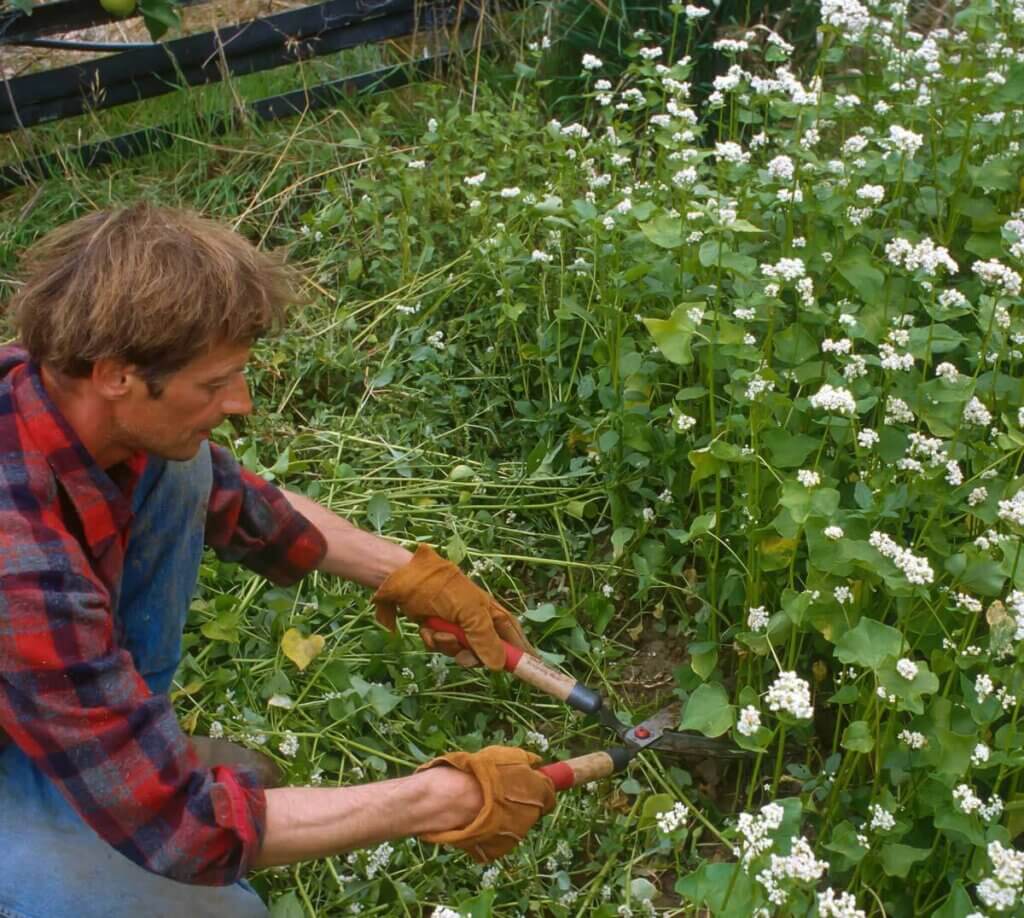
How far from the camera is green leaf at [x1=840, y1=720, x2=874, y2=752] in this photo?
2002mm

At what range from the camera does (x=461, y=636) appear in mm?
2602

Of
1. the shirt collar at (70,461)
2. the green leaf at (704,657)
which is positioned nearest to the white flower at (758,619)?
the green leaf at (704,657)

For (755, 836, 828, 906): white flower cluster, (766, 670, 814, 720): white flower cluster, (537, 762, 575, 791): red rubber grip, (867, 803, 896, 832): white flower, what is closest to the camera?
(755, 836, 828, 906): white flower cluster

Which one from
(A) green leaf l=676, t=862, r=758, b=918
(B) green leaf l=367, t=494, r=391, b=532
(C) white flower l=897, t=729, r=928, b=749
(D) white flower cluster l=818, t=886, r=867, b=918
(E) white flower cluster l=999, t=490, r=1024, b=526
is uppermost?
(E) white flower cluster l=999, t=490, r=1024, b=526

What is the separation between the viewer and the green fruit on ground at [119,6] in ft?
13.4

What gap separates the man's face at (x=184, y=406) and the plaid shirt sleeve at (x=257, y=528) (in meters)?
0.35

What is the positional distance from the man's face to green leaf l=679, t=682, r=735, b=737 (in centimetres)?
87

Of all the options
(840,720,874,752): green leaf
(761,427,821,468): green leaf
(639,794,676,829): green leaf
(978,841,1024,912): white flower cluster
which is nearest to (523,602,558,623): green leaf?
(639,794,676,829): green leaf

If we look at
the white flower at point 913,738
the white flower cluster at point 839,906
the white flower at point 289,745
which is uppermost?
the white flower cluster at point 839,906

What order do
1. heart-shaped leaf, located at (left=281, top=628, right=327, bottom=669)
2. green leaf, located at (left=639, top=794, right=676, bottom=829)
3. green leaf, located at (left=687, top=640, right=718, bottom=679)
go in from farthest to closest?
1. heart-shaped leaf, located at (left=281, top=628, right=327, bottom=669)
2. green leaf, located at (left=687, top=640, right=718, bottom=679)
3. green leaf, located at (left=639, top=794, right=676, bottom=829)

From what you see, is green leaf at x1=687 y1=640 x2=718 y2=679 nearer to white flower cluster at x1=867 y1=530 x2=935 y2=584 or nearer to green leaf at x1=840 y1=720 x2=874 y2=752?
green leaf at x1=840 y1=720 x2=874 y2=752

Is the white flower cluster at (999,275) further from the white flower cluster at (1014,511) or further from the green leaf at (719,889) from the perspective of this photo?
the green leaf at (719,889)

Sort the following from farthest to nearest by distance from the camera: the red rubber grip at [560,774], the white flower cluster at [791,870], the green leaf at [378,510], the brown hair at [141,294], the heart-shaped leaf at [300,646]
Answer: the green leaf at [378,510]
the heart-shaped leaf at [300,646]
the red rubber grip at [560,774]
the brown hair at [141,294]
the white flower cluster at [791,870]

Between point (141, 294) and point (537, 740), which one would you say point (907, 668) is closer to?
point (537, 740)
